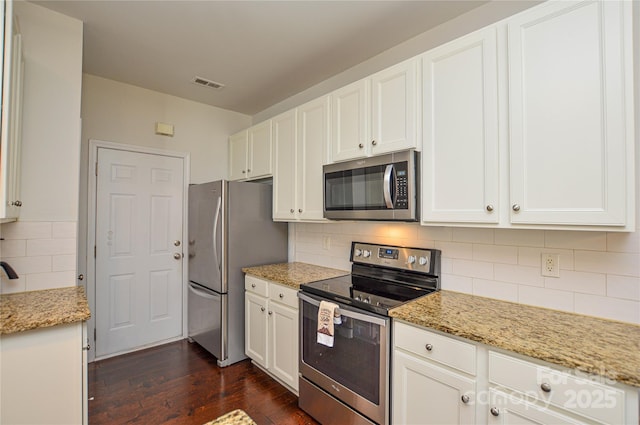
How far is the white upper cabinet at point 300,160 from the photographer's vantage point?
241cm

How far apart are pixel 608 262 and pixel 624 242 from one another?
11cm

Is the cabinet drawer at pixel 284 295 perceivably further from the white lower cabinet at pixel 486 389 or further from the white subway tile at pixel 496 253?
the white subway tile at pixel 496 253

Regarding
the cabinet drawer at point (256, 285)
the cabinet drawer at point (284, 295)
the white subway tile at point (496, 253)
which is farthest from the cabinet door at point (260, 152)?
the white subway tile at point (496, 253)

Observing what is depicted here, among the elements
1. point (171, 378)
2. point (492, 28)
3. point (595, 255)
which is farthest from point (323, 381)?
point (492, 28)

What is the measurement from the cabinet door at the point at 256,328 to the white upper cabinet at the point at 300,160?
0.75m

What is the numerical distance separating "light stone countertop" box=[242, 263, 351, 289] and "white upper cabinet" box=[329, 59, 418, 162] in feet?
2.99

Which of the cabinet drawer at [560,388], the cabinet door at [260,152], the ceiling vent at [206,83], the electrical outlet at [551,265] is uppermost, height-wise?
the ceiling vent at [206,83]

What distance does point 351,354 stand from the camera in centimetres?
178

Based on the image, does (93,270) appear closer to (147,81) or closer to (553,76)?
(147,81)

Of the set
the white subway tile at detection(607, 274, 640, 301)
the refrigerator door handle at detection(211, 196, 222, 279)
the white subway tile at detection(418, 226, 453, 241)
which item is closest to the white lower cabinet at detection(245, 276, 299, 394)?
the refrigerator door handle at detection(211, 196, 222, 279)

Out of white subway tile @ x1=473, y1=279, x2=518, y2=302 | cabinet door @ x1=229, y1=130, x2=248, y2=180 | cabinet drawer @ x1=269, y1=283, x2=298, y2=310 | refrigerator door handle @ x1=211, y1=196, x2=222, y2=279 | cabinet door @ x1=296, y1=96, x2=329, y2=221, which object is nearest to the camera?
white subway tile @ x1=473, y1=279, x2=518, y2=302

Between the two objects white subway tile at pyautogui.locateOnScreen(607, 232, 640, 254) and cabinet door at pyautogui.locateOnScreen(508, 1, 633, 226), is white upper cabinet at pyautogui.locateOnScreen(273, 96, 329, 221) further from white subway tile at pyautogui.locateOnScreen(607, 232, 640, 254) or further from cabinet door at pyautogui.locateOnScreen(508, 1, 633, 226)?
white subway tile at pyautogui.locateOnScreen(607, 232, 640, 254)

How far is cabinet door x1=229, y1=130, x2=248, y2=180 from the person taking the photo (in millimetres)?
3311

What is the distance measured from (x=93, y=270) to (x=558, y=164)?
3.50m
